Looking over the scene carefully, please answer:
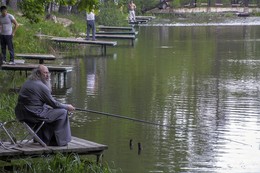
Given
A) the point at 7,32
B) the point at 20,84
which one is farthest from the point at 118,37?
the point at 20,84

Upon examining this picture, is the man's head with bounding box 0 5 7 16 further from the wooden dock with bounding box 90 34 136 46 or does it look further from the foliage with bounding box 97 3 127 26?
the foliage with bounding box 97 3 127 26

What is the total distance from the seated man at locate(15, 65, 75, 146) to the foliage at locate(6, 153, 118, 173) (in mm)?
387

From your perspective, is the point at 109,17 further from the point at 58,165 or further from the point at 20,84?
the point at 58,165

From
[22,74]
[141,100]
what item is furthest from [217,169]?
[22,74]

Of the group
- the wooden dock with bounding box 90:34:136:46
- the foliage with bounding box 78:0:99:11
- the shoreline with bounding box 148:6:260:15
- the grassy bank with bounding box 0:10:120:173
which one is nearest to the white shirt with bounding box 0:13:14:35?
the grassy bank with bounding box 0:10:120:173

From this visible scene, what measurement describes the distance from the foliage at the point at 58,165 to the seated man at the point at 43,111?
1.27 feet

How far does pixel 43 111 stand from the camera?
39.3 ft

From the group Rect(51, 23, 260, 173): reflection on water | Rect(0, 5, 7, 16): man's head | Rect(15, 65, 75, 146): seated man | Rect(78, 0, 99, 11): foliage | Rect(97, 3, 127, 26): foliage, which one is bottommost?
Rect(51, 23, 260, 173): reflection on water

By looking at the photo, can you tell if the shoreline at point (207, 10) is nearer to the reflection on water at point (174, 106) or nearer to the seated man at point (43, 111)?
the reflection on water at point (174, 106)

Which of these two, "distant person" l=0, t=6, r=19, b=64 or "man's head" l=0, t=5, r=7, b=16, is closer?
"man's head" l=0, t=5, r=7, b=16

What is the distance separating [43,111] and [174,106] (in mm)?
7219

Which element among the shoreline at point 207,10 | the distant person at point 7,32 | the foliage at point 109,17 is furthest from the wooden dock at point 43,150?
the shoreline at point 207,10

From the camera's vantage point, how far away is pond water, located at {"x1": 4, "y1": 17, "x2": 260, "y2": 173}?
13.3 meters

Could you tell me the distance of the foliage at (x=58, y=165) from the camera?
11297 millimetres
